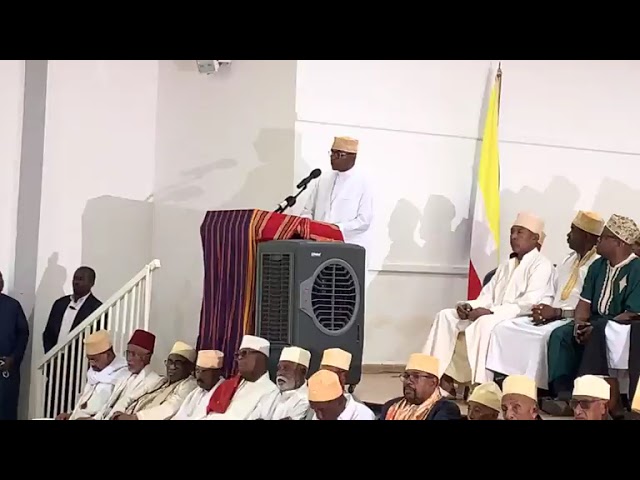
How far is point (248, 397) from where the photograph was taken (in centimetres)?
398

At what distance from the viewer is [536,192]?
638cm

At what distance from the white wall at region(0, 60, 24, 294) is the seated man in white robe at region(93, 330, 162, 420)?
2.20 metres

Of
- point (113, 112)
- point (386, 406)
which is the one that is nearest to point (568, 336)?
point (386, 406)

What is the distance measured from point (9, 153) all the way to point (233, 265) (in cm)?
315

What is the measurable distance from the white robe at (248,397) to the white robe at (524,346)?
1209mm

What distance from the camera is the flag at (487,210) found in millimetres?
5980

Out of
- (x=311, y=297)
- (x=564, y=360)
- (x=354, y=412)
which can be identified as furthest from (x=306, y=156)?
(x=354, y=412)

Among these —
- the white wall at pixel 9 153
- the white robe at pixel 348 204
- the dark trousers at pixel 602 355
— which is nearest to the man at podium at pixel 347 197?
the white robe at pixel 348 204

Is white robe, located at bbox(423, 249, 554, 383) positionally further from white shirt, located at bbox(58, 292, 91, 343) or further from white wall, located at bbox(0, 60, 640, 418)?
white shirt, located at bbox(58, 292, 91, 343)

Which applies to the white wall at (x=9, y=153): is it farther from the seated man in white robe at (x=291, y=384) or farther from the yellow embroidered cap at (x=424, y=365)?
the yellow embroidered cap at (x=424, y=365)

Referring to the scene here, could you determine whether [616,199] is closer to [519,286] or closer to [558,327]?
[519,286]

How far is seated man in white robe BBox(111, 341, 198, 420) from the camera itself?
4.37m
